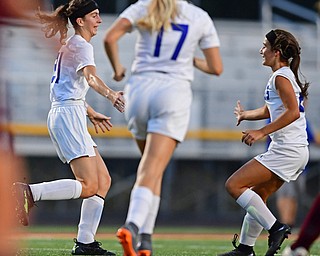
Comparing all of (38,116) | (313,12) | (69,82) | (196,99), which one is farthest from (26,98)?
(69,82)

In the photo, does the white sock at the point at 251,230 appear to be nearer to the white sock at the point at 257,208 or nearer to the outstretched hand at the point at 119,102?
the white sock at the point at 257,208

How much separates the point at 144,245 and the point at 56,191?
199 cm

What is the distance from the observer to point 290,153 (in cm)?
766

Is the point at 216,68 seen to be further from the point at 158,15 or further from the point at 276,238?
the point at 276,238

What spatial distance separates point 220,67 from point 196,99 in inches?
632

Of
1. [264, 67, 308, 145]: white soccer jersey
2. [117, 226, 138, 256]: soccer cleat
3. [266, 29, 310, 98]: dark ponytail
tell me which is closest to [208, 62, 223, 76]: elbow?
[117, 226, 138, 256]: soccer cleat

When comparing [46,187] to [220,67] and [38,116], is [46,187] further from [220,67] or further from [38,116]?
[38,116]

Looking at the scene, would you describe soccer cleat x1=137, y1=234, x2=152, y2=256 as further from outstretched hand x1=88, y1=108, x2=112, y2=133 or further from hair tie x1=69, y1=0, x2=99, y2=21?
hair tie x1=69, y1=0, x2=99, y2=21

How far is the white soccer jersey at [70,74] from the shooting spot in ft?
25.4

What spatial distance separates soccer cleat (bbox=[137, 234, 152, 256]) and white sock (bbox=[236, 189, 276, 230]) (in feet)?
5.15

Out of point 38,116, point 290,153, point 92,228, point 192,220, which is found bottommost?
point 192,220

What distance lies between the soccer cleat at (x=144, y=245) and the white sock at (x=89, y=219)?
1842mm

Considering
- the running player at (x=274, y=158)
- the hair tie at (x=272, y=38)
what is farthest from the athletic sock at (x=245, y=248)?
the hair tie at (x=272, y=38)

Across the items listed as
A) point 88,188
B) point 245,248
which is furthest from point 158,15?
point 245,248
